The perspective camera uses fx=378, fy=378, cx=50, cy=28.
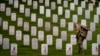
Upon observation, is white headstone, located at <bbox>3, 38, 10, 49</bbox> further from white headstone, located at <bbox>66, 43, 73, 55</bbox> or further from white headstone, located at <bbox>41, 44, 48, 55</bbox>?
white headstone, located at <bbox>66, 43, 73, 55</bbox>

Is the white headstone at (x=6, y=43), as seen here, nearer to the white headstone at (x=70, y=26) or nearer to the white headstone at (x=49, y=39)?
the white headstone at (x=49, y=39)

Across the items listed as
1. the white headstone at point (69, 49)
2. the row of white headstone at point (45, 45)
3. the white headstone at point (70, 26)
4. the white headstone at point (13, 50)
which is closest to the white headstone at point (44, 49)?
the row of white headstone at point (45, 45)

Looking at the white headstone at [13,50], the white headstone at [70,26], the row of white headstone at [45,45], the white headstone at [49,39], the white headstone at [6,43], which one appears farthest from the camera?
the white headstone at [70,26]

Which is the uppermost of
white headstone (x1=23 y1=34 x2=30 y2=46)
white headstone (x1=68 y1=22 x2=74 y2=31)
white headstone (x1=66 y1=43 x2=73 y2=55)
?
white headstone (x1=68 y1=22 x2=74 y2=31)

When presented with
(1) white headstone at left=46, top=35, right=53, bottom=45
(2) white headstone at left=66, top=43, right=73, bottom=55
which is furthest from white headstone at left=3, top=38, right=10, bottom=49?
(2) white headstone at left=66, top=43, right=73, bottom=55

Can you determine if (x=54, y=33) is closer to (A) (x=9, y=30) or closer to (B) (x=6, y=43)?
(A) (x=9, y=30)

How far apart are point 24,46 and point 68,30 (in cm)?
295

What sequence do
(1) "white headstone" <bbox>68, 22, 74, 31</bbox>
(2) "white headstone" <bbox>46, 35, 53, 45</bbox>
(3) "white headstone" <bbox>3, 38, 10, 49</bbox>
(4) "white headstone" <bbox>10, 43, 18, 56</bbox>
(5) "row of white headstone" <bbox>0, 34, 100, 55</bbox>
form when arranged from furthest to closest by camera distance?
(1) "white headstone" <bbox>68, 22, 74, 31</bbox>
(2) "white headstone" <bbox>46, 35, 53, 45</bbox>
(3) "white headstone" <bbox>3, 38, 10, 49</bbox>
(5) "row of white headstone" <bbox>0, 34, 100, 55</bbox>
(4) "white headstone" <bbox>10, 43, 18, 56</bbox>

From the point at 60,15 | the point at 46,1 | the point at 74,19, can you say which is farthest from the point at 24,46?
the point at 46,1

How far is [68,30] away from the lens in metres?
16.1

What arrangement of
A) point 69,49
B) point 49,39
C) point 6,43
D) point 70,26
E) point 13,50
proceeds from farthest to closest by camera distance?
1. point 70,26
2. point 49,39
3. point 6,43
4. point 69,49
5. point 13,50

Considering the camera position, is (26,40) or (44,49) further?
(26,40)

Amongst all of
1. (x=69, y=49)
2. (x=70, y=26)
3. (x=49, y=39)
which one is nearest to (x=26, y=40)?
(x=49, y=39)

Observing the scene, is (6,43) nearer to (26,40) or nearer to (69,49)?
(26,40)
